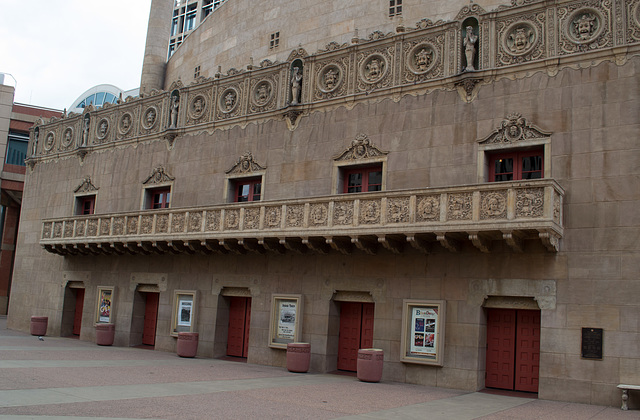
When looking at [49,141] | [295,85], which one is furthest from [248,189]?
[49,141]

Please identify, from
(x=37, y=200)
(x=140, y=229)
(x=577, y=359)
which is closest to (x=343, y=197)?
(x=577, y=359)

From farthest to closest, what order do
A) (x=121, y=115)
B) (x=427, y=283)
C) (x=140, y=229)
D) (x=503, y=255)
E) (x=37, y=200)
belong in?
(x=37, y=200) < (x=121, y=115) < (x=140, y=229) < (x=427, y=283) < (x=503, y=255)

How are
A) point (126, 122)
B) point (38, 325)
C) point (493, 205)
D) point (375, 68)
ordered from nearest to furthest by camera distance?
1. point (493, 205)
2. point (375, 68)
3. point (38, 325)
4. point (126, 122)

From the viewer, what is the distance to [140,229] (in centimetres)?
2650

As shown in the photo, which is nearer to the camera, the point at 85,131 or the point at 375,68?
the point at 375,68

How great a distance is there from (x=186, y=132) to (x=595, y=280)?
1919 centimetres

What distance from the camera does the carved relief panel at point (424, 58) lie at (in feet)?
69.6

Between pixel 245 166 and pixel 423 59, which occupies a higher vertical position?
pixel 423 59

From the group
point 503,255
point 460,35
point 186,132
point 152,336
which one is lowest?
point 152,336

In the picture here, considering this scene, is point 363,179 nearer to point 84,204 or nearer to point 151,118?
point 151,118

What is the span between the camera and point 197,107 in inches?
1120

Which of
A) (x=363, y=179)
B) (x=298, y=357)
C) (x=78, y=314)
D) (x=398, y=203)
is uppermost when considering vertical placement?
(x=363, y=179)

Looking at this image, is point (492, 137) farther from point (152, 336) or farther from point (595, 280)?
point (152, 336)

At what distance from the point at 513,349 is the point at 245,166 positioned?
13220 millimetres
